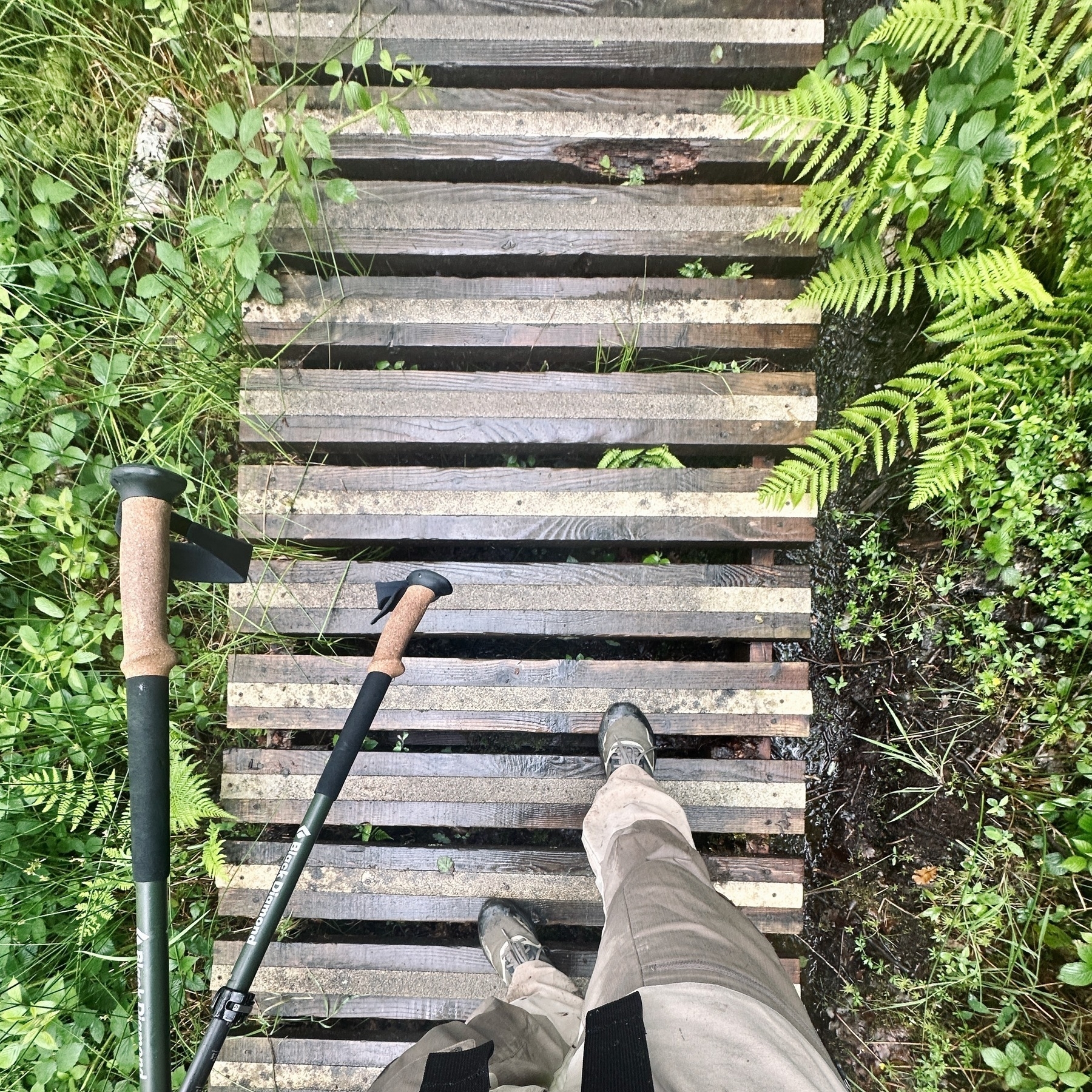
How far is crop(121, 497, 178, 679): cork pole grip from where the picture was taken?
1.03m

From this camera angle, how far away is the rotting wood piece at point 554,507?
235cm

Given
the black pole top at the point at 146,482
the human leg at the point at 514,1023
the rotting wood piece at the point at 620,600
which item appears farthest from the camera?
the rotting wood piece at the point at 620,600

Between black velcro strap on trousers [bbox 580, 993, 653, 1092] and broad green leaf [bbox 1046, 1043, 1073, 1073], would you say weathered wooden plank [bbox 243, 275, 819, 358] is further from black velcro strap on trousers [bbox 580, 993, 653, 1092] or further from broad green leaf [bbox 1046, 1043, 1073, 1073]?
broad green leaf [bbox 1046, 1043, 1073, 1073]

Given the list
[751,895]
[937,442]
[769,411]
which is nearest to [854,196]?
[769,411]

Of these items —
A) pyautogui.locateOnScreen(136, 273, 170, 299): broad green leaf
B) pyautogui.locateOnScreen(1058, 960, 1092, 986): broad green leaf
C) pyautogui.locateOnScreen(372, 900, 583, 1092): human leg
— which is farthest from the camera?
pyautogui.locateOnScreen(136, 273, 170, 299): broad green leaf

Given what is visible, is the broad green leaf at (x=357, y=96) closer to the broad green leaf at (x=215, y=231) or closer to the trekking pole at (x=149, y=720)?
the broad green leaf at (x=215, y=231)

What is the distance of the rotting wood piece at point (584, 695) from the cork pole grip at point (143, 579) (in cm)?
132

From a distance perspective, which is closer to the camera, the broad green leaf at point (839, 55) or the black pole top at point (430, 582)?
the black pole top at point (430, 582)

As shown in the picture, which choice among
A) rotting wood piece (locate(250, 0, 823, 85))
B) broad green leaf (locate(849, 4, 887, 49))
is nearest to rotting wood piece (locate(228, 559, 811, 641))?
rotting wood piece (locate(250, 0, 823, 85))

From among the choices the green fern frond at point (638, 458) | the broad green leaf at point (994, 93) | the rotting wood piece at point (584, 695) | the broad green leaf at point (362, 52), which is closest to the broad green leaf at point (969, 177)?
the broad green leaf at point (994, 93)

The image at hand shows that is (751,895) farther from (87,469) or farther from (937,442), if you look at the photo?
(87,469)

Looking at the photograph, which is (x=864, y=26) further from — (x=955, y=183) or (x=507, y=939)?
(x=507, y=939)

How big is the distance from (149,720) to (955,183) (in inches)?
109

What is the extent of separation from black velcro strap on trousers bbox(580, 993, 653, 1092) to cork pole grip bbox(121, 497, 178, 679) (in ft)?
4.20
